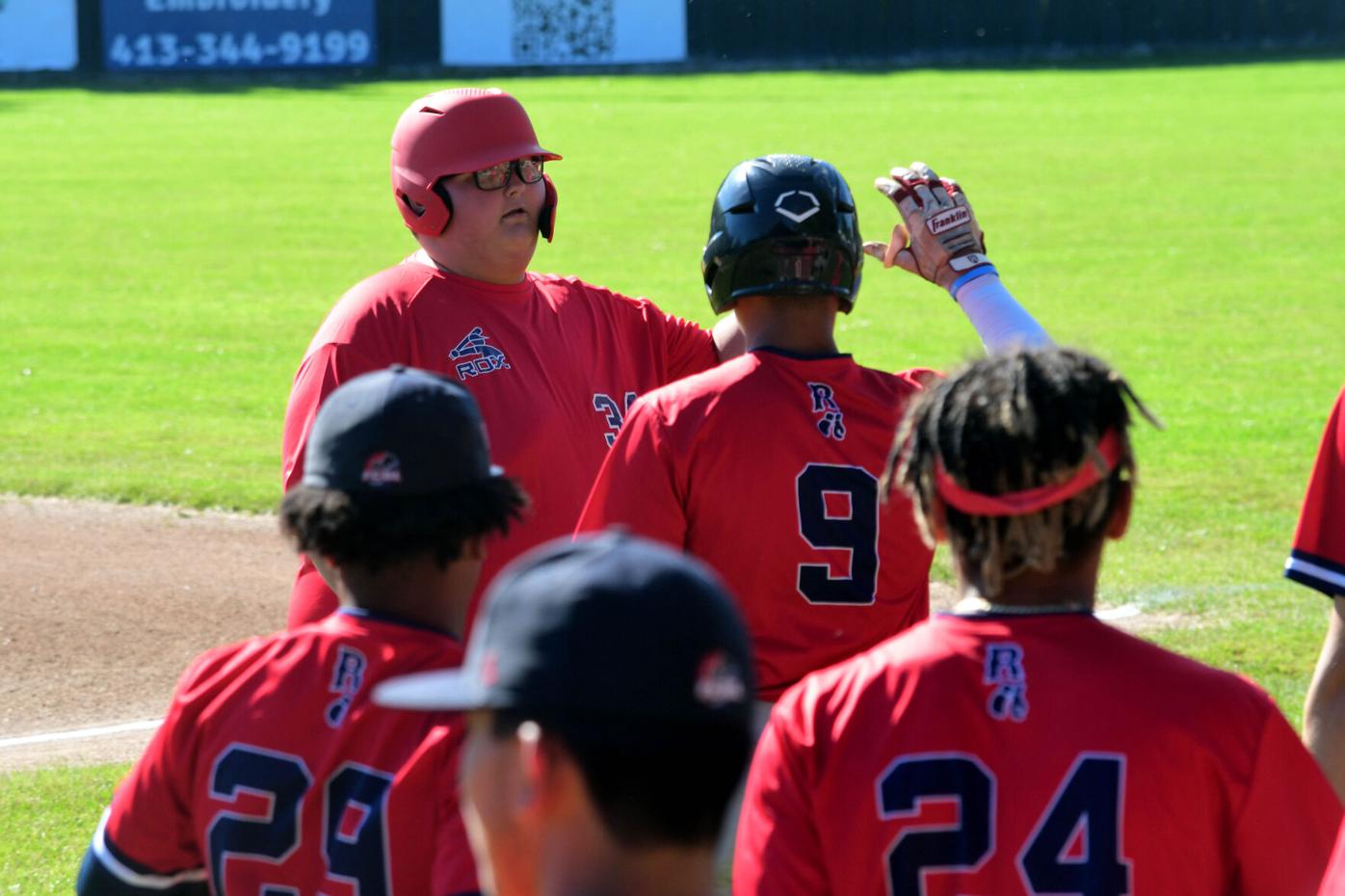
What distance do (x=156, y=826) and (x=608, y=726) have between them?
114cm

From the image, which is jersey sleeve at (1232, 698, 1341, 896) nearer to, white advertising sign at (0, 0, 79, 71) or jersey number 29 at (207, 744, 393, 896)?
jersey number 29 at (207, 744, 393, 896)

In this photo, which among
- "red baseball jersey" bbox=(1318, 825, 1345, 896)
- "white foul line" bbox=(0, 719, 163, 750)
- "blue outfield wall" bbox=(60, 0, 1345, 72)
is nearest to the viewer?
"red baseball jersey" bbox=(1318, 825, 1345, 896)

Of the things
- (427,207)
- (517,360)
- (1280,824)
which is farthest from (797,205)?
(1280,824)

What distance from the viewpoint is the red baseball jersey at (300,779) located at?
244 cm

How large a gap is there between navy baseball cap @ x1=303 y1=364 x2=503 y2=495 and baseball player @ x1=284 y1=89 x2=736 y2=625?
148 cm

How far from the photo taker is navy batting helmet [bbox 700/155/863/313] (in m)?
3.69

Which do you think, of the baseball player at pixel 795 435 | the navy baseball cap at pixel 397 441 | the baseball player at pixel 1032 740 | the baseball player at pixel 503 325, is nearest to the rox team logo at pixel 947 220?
the baseball player at pixel 795 435

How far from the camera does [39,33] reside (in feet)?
137

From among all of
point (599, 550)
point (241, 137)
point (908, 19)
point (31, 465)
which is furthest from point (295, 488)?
point (908, 19)

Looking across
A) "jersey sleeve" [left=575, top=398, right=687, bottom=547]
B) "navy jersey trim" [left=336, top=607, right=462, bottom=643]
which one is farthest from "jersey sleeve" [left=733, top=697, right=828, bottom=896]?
"jersey sleeve" [left=575, top=398, right=687, bottom=547]

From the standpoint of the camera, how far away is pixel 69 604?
8.14 meters

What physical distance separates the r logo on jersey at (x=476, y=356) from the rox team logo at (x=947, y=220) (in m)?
1.20

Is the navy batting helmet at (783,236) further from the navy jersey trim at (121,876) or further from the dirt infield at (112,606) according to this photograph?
the dirt infield at (112,606)

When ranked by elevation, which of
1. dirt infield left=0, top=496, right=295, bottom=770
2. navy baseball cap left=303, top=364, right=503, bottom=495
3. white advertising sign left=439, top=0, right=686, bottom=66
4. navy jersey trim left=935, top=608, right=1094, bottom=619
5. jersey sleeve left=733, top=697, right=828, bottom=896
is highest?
white advertising sign left=439, top=0, right=686, bottom=66
